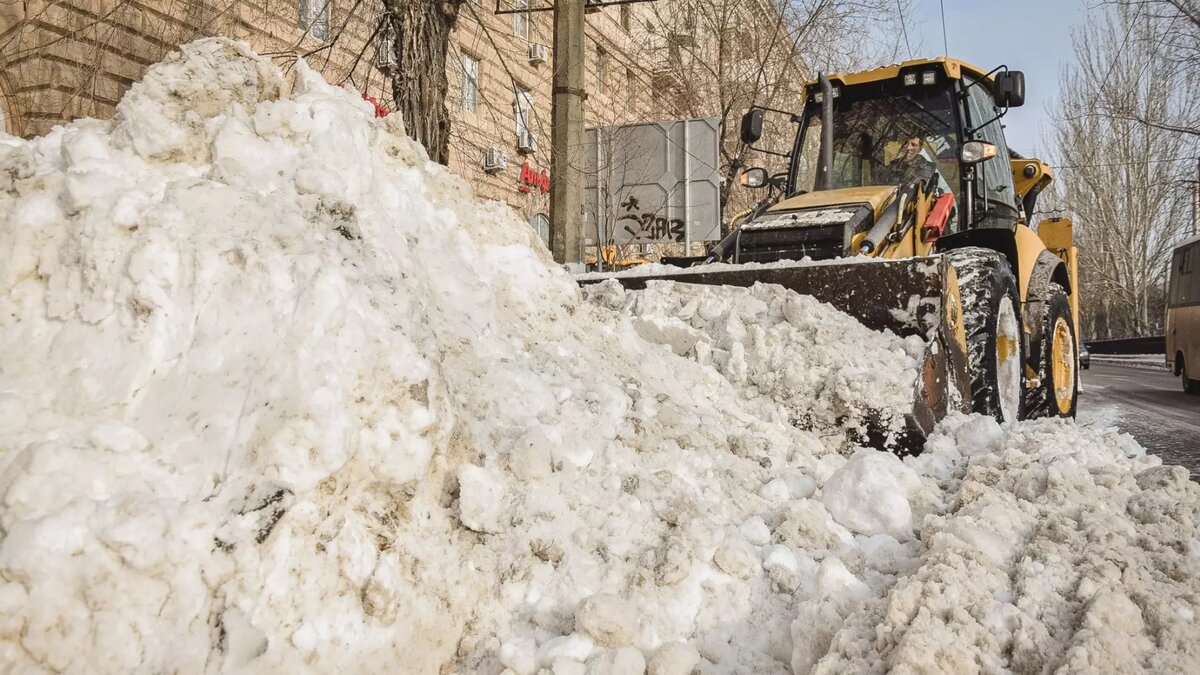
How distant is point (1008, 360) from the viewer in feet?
16.4

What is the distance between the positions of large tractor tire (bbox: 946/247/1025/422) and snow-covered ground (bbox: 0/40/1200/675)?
4.77ft

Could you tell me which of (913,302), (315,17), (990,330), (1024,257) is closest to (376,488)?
(913,302)

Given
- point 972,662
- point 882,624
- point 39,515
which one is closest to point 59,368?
point 39,515

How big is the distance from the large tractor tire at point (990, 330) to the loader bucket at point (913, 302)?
11.5 inches

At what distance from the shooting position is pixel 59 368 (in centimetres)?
212

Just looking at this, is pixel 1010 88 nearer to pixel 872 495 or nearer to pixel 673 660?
pixel 872 495

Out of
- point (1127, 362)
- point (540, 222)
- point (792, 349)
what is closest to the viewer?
point (792, 349)

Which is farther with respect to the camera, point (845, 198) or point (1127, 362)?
point (1127, 362)

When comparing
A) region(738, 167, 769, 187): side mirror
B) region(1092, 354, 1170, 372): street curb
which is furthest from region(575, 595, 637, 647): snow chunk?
region(1092, 354, 1170, 372): street curb

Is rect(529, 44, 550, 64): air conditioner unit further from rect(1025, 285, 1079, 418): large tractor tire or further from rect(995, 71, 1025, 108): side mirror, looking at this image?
rect(1025, 285, 1079, 418): large tractor tire

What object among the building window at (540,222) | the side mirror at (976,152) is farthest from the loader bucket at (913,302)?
the building window at (540,222)

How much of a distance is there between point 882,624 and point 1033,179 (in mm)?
6687

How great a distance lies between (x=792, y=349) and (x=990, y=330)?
4.91 feet

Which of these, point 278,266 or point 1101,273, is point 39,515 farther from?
point 1101,273
